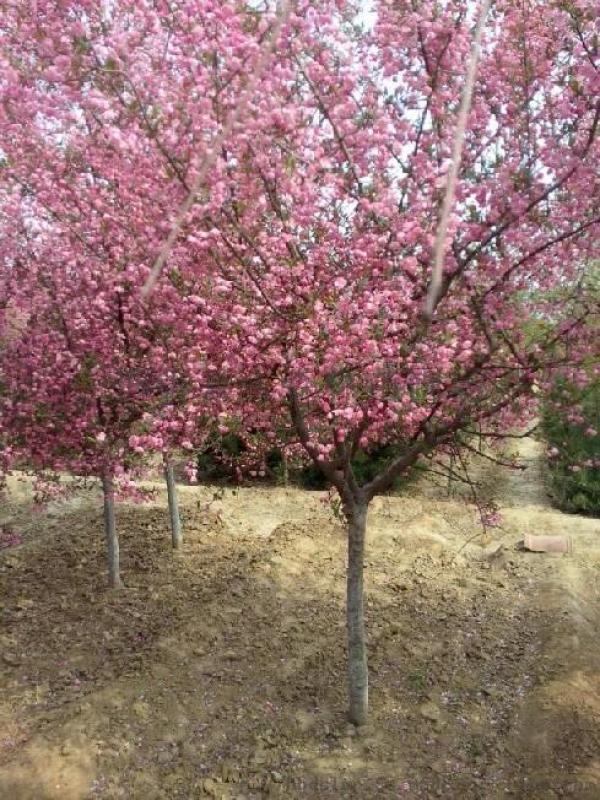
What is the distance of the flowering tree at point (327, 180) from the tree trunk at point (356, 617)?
54.7 inches

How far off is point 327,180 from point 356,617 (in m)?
4.10

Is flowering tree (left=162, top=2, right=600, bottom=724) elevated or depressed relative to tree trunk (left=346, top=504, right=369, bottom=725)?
elevated

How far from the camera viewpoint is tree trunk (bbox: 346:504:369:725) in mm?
6180

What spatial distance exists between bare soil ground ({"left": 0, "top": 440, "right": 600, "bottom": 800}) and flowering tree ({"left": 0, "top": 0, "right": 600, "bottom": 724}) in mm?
3184

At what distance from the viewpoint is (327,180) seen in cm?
422

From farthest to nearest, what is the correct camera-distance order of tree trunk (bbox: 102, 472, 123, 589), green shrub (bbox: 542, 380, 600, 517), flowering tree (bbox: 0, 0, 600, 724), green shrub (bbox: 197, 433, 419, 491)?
1. green shrub (bbox: 197, 433, 419, 491)
2. green shrub (bbox: 542, 380, 600, 517)
3. tree trunk (bbox: 102, 472, 123, 589)
4. flowering tree (bbox: 0, 0, 600, 724)

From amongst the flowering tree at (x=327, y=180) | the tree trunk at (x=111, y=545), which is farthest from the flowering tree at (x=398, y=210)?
the tree trunk at (x=111, y=545)

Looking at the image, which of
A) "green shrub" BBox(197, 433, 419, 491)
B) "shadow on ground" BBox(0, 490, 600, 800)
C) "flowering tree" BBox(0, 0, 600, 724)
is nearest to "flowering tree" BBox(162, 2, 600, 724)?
"flowering tree" BBox(0, 0, 600, 724)

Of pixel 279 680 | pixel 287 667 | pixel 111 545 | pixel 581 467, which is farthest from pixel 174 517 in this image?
pixel 581 467

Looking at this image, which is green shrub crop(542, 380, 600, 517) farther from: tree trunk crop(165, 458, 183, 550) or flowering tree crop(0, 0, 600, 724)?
flowering tree crop(0, 0, 600, 724)

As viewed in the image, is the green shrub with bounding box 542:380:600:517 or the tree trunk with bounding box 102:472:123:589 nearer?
the tree trunk with bounding box 102:472:123:589

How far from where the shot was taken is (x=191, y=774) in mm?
5633

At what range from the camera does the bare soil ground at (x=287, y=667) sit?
5.66 meters

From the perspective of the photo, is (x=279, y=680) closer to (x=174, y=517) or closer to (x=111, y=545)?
(x=111, y=545)
